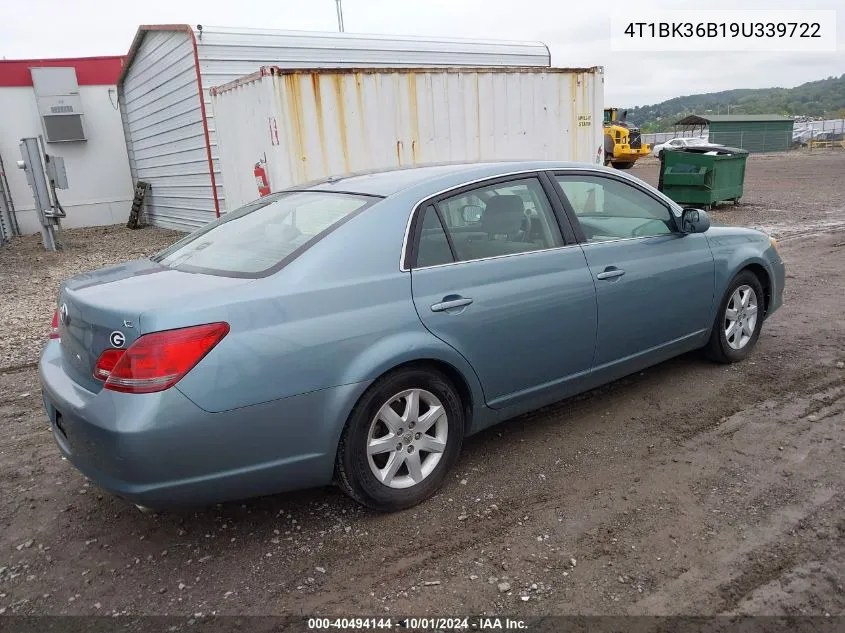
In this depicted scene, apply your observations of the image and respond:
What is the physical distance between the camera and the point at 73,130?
53.0ft

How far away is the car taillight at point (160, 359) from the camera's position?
2457 millimetres

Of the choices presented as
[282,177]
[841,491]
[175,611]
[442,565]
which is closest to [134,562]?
[175,611]

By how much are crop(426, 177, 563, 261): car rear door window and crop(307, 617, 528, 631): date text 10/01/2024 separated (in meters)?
1.61

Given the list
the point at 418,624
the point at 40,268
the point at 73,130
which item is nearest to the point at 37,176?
the point at 40,268

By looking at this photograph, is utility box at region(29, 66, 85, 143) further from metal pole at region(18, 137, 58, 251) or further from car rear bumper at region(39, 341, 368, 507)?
car rear bumper at region(39, 341, 368, 507)

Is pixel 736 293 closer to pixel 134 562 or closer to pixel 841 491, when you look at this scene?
pixel 841 491

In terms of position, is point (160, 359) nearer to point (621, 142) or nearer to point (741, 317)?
point (741, 317)

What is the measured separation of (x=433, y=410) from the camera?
312 cm

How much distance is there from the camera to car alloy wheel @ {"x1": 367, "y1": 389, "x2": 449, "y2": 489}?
297cm

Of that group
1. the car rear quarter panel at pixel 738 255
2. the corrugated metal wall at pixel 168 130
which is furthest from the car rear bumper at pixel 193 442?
the corrugated metal wall at pixel 168 130

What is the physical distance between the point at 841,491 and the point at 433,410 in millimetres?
1929

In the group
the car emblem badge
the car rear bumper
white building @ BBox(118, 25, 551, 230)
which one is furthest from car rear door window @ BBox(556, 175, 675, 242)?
white building @ BBox(118, 25, 551, 230)

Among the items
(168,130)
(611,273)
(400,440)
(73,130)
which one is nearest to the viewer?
(400,440)

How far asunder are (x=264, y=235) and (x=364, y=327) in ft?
2.75
